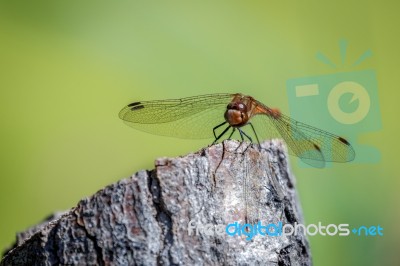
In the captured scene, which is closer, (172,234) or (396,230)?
(172,234)

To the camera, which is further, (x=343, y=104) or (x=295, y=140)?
(x=343, y=104)

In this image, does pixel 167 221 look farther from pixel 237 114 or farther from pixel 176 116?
pixel 176 116

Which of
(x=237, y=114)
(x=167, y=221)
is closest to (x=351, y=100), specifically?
(x=237, y=114)

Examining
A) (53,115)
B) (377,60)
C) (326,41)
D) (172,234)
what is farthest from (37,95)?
(172,234)

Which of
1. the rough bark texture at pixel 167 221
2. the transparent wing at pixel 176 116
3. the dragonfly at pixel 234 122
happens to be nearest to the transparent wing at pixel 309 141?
the dragonfly at pixel 234 122

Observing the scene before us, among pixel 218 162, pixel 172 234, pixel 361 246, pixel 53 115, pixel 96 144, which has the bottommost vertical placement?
pixel 361 246

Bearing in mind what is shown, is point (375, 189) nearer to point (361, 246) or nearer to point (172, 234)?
point (361, 246)
